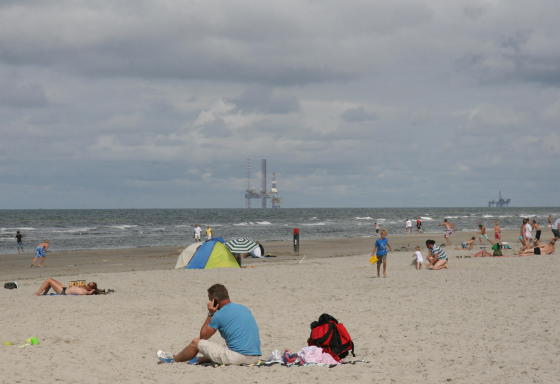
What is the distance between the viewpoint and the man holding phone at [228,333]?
805 centimetres

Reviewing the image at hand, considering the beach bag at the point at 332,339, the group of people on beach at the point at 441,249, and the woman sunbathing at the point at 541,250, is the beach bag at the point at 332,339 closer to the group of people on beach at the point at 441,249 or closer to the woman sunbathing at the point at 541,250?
the group of people on beach at the point at 441,249

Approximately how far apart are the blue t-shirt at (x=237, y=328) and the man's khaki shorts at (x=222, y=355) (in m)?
0.06

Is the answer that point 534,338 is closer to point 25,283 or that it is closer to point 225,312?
point 225,312

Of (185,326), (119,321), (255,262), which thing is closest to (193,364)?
(185,326)

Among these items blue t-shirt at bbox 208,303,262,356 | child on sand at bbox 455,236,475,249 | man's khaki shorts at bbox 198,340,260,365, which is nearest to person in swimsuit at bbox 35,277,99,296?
man's khaki shorts at bbox 198,340,260,365

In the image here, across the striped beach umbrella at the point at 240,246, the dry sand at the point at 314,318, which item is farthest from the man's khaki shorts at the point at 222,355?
the striped beach umbrella at the point at 240,246

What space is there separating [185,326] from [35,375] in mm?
3571

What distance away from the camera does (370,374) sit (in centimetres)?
758

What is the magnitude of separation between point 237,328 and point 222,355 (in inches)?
15.6

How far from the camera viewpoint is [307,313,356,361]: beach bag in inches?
332

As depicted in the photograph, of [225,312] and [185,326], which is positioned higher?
[225,312]

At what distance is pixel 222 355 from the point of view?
8117mm

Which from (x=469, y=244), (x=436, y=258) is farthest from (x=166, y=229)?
(x=436, y=258)

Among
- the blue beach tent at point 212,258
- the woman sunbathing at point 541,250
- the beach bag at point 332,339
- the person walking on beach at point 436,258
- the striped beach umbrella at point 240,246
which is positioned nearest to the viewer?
the beach bag at point 332,339
